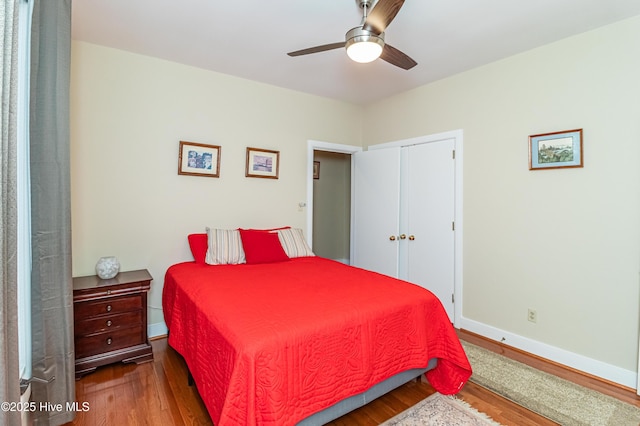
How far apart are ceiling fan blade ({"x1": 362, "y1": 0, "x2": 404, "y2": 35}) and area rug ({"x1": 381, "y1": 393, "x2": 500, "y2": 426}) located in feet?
7.56

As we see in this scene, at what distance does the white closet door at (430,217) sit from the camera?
340 centimetres

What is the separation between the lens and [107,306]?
2414 millimetres

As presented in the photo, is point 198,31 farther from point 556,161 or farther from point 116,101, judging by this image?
point 556,161

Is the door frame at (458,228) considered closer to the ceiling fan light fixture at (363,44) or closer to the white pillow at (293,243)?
the white pillow at (293,243)

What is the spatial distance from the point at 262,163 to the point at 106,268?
185cm

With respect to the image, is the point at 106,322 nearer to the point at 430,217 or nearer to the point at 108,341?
the point at 108,341

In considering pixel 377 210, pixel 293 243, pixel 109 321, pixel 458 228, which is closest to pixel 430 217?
pixel 458 228

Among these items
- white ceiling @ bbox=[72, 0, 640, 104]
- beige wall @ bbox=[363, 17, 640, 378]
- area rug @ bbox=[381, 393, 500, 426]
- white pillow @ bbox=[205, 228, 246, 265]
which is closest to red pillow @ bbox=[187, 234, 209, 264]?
white pillow @ bbox=[205, 228, 246, 265]

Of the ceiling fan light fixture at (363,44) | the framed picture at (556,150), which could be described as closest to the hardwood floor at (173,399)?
the framed picture at (556,150)

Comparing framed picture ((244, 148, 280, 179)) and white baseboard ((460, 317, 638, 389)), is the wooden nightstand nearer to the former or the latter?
framed picture ((244, 148, 280, 179))

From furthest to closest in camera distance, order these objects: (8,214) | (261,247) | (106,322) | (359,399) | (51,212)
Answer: (261,247)
(106,322)
(359,399)
(51,212)
(8,214)

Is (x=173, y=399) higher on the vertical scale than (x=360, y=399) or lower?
lower

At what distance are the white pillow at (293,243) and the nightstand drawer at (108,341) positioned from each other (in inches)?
58.9

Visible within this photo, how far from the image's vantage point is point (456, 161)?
3.33 meters
